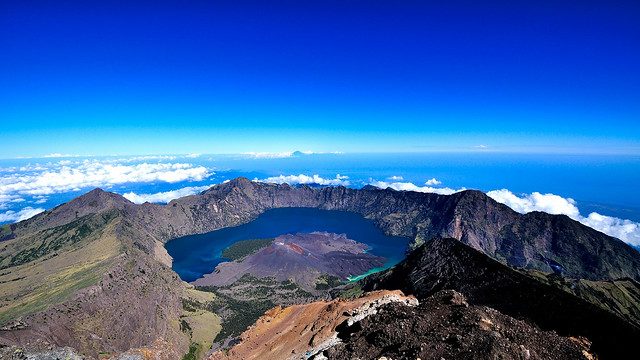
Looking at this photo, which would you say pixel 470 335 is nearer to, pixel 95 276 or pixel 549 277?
pixel 549 277

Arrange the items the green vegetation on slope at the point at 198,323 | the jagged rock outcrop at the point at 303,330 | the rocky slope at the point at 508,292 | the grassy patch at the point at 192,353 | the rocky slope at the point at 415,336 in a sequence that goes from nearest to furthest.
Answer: the rocky slope at the point at 415,336 < the jagged rock outcrop at the point at 303,330 < the rocky slope at the point at 508,292 < the grassy patch at the point at 192,353 < the green vegetation on slope at the point at 198,323

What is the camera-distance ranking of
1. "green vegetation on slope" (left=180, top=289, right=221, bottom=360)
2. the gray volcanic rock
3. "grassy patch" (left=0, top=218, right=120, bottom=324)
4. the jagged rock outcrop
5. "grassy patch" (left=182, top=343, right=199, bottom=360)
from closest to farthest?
1. the gray volcanic rock
2. the jagged rock outcrop
3. "grassy patch" (left=182, top=343, right=199, bottom=360)
4. "grassy patch" (left=0, top=218, right=120, bottom=324)
5. "green vegetation on slope" (left=180, top=289, right=221, bottom=360)

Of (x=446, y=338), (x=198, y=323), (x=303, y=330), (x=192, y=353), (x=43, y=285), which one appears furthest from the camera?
(x=43, y=285)

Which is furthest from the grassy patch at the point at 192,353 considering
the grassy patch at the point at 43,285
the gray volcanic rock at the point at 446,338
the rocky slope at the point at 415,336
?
the gray volcanic rock at the point at 446,338

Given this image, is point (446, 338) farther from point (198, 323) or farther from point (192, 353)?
point (198, 323)

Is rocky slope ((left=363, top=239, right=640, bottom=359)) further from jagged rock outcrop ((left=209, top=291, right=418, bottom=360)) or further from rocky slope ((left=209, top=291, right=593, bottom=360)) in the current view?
jagged rock outcrop ((left=209, top=291, right=418, bottom=360))

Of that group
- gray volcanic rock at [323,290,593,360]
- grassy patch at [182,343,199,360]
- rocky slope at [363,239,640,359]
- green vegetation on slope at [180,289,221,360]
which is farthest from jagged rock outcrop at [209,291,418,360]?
green vegetation on slope at [180,289,221,360]

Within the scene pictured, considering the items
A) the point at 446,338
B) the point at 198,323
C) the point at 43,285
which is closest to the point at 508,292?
the point at 446,338

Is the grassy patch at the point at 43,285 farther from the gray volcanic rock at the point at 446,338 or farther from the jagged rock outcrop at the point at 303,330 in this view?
the gray volcanic rock at the point at 446,338

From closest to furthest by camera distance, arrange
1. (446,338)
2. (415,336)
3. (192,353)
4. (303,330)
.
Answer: (446,338) < (415,336) < (303,330) < (192,353)
